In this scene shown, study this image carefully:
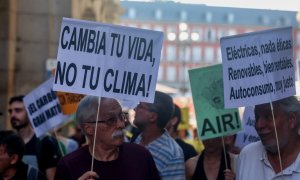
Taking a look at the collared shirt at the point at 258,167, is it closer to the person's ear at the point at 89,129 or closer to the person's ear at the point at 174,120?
the person's ear at the point at 89,129

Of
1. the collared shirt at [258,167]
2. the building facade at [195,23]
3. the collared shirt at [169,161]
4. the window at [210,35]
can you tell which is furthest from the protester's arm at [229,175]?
the window at [210,35]

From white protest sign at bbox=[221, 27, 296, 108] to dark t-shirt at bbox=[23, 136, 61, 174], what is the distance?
7.30 feet

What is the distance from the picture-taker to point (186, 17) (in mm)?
105562

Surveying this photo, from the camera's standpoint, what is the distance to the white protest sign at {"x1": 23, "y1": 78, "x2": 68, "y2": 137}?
265 inches

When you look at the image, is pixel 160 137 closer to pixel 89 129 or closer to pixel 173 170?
pixel 173 170

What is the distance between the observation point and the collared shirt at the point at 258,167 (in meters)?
4.39

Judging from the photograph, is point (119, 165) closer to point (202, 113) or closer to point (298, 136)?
point (298, 136)

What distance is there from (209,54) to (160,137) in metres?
98.4

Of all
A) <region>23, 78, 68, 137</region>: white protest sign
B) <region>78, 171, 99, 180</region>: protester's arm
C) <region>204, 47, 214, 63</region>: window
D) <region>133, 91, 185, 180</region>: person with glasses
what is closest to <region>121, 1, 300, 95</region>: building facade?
<region>204, 47, 214, 63</region>: window

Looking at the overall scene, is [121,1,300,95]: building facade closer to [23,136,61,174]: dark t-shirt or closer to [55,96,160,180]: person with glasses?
[23,136,61,174]: dark t-shirt

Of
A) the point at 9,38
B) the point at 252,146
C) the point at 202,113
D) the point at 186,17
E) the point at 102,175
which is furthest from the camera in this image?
the point at 186,17

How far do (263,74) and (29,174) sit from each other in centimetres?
171

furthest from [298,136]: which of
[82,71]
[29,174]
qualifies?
[29,174]

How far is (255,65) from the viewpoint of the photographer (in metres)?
4.71
